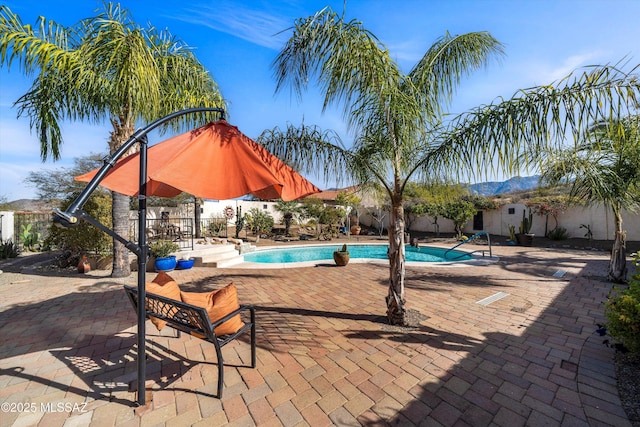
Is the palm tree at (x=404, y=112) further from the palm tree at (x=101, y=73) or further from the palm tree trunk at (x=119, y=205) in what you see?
the palm tree trunk at (x=119, y=205)

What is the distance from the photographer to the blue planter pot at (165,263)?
8.31m

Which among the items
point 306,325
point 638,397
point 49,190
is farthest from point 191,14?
point 49,190

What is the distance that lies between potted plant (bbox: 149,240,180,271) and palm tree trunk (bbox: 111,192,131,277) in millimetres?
820

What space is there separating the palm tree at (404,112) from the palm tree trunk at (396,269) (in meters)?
0.02

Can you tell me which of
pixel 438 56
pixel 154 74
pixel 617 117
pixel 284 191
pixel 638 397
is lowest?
pixel 638 397

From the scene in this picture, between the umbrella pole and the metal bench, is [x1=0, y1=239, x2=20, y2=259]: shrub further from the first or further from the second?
the umbrella pole

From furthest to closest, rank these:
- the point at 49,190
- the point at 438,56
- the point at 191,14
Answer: the point at 49,190 → the point at 191,14 → the point at 438,56

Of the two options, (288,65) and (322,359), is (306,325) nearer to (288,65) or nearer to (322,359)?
(322,359)

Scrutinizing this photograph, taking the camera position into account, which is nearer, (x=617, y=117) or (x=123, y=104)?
(x=617, y=117)

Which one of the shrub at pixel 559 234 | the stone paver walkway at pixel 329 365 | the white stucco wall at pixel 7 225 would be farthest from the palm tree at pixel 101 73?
the shrub at pixel 559 234

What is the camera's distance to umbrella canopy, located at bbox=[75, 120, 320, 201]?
106 inches

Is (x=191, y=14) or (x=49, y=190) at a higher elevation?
(x=191, y=14)

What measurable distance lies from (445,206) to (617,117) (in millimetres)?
16119

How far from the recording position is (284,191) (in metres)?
3.22
